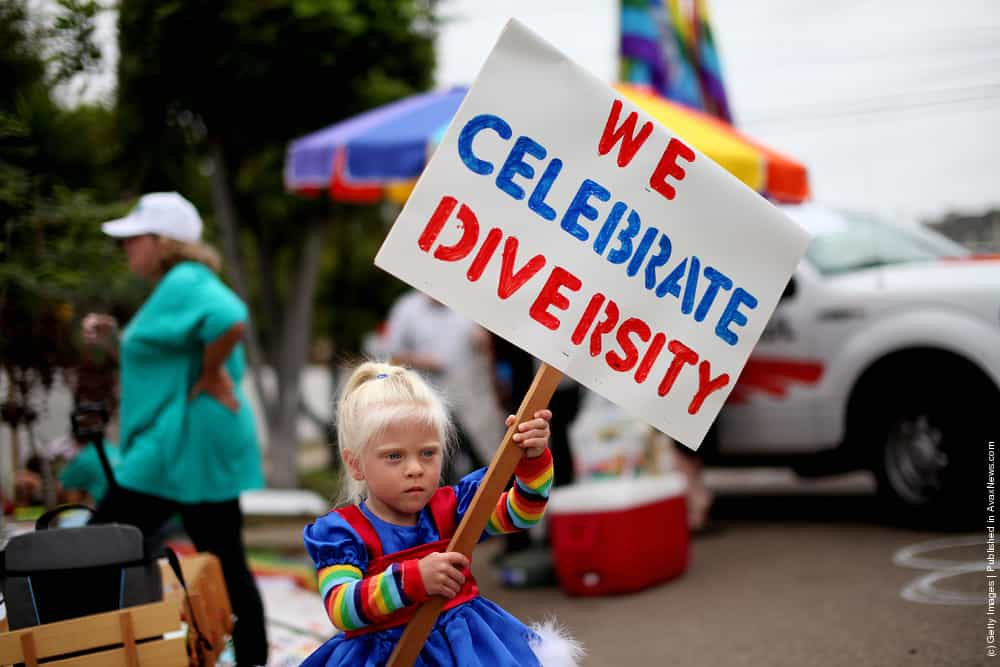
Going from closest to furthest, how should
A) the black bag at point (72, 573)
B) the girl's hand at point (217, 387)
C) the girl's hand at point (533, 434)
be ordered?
the girl's hand at point (533, 434) → the black bag at point (72, 573) → the girl's hand at point (217, 387)

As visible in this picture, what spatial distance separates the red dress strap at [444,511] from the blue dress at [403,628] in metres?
0.04

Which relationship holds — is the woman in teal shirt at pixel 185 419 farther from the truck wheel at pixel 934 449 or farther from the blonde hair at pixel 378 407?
the truck wheel at pixel 934 449

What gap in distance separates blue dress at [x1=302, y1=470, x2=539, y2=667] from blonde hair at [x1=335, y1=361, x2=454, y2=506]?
0.19m

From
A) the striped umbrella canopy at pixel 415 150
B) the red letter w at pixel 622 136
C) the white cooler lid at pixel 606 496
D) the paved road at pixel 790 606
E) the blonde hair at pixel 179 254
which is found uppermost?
the striped umbrella canopy at pixel 415 150

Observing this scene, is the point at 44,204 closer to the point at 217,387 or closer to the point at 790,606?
the point at 217,387

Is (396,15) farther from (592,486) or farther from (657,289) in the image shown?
(657,289)

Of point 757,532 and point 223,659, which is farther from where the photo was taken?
Result: point 757,532

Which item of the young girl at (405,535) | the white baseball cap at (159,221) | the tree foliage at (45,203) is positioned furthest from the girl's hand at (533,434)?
the tree foliage at (45,203)

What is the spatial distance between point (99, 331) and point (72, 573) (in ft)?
4.98

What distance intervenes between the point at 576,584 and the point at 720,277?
3240 mm

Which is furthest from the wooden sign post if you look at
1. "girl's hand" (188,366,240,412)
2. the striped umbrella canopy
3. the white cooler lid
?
the striped umbrella canopy

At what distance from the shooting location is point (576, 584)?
5547mm

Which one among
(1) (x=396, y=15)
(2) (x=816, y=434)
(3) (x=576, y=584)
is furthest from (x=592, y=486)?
(1) (x=396, y=15)

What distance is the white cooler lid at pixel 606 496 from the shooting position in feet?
17.9
